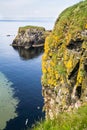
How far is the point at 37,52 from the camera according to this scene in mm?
157250

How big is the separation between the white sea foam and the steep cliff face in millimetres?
25685

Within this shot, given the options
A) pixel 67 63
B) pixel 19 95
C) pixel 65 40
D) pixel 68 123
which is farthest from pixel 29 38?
pixel 68 123

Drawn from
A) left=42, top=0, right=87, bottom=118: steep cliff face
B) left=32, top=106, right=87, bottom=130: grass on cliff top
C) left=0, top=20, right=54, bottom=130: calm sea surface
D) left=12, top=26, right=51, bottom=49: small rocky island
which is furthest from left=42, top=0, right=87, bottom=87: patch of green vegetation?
left=12, top=26, right=51, bottom=49: small rocky island

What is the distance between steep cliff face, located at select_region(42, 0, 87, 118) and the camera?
22734 mm

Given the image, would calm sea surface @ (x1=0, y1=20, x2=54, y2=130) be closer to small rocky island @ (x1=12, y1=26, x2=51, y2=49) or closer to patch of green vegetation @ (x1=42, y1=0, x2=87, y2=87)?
patch of green vegetation @ (x1=42, y1=0, x2=87, y2=87)

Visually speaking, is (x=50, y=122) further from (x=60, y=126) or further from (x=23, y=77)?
(x=23, y=77)

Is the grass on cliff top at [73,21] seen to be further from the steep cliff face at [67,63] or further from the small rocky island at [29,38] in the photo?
the small rocky island at [29,38]

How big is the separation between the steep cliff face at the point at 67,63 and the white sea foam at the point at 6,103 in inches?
1011

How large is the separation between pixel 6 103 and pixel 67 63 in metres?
41.3

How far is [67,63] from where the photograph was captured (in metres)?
24.3

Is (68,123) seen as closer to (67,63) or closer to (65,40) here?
(67,63)

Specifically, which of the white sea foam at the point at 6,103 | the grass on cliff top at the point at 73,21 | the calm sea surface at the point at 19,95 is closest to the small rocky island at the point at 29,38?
the calm sea surface at the point at 19,95

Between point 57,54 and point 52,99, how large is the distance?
4972mm

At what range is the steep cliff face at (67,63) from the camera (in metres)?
22.7
